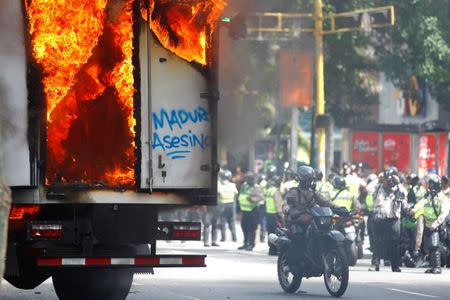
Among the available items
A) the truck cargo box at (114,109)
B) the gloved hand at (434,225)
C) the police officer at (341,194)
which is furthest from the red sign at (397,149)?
the truck cargo box at (114,109)

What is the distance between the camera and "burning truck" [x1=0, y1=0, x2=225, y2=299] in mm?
12539

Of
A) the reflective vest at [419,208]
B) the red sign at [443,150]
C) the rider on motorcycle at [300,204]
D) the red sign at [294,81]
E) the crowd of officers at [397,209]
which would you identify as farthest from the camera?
the red sign at [443,150]

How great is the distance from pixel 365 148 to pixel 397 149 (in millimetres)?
1211

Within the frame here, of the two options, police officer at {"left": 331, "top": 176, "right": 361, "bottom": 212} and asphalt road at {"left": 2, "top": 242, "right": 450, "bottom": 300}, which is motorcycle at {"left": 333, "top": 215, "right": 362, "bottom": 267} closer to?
asphalt road at {"left": 2, "top": 242, "right": 450, "bottom": 300}

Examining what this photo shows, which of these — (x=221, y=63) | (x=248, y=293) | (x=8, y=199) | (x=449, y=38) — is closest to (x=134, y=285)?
(x=248, y=293)

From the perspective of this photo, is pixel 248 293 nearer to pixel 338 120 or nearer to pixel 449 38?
pixel 449 38

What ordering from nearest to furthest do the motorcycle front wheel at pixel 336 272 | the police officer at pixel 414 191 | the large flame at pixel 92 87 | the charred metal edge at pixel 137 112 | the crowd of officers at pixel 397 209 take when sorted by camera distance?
the large flame at pixel 92 87, the charred metal edge at pixel 137 112, the motorcycle front wheel at pixel 336 272, the crowd of officers at pixel 397 209, the police officer at pixel 414 191

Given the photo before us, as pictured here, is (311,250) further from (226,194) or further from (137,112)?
(226,194)

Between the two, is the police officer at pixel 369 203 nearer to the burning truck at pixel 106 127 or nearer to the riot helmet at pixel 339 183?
the riot helmet at pixel 339 183

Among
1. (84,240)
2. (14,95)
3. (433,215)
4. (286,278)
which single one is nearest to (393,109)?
(433,215)

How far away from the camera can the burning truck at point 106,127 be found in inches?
494

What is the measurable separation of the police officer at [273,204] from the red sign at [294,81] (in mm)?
5654

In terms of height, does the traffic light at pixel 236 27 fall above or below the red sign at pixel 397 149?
above

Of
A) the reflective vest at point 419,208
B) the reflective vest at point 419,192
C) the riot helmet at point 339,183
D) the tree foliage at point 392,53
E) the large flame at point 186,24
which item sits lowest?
the reflective vest at point 419,208
